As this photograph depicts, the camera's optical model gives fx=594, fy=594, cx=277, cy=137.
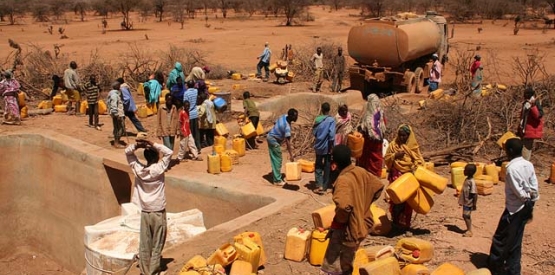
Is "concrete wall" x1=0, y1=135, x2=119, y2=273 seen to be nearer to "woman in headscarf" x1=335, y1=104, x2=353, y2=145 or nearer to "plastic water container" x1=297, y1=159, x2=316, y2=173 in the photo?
"plastic water container" x1=297, y1=159, x2=316, y2=173

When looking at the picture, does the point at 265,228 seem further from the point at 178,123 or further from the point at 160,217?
the point at 178,123

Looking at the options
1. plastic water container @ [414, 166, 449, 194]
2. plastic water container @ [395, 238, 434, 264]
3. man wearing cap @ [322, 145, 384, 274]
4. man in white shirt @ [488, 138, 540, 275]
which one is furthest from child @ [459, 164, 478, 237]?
man wearing cap @ [322, 145, 384, 274]

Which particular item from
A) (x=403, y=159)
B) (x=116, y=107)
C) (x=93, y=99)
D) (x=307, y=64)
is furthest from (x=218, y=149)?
(x=307, y=64)

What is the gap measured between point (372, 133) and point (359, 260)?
2.68 m

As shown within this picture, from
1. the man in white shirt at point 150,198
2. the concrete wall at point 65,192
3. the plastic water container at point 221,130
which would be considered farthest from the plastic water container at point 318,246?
the plastic water container at point 221,130

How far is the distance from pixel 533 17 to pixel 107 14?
36.2 metres

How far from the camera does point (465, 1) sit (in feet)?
152

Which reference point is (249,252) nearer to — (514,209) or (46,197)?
(514,209)

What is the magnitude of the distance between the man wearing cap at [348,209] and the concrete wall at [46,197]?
6.92 meters

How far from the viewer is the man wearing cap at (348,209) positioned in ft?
16.6

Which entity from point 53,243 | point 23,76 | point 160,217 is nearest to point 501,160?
point 160,217

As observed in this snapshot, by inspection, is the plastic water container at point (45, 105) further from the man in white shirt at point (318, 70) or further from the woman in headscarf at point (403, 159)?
the woman in headscarf at point (403, 159)

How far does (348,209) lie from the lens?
16.4 feet

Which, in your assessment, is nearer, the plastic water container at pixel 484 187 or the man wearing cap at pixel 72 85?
the plastic water container at pixel 484 187
